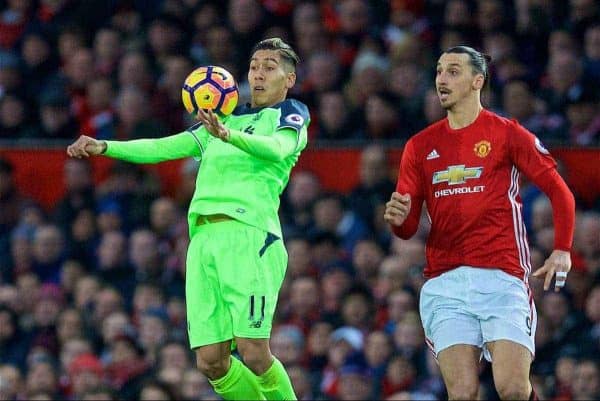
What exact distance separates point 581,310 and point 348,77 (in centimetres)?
375

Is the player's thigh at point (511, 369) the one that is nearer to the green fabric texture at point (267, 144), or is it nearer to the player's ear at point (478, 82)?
the player's ear at point (478, 82)

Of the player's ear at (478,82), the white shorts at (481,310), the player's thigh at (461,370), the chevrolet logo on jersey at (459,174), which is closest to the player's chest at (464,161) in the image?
the chevrolet logo on jersey at (459,174)

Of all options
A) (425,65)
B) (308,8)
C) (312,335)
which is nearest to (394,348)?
(312,335)

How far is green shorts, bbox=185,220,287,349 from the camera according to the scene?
8.51 m

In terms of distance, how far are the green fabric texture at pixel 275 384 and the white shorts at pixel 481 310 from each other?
92 cm

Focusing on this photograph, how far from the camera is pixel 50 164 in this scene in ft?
47.0

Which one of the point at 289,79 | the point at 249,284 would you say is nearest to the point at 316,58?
the point at 289,79

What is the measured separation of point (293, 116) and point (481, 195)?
1.17 meters

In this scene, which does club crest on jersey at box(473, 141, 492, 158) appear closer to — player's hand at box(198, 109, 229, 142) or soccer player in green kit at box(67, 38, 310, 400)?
soccer player in green kit at box(67, 38, 310, 400)

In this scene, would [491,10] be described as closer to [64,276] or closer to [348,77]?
[348,77]

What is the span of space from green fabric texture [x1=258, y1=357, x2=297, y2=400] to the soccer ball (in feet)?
4.82

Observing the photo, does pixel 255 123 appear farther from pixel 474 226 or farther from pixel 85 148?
pixel 474 226

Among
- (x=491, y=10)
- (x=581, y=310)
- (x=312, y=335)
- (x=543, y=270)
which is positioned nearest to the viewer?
(x=543, y=270)

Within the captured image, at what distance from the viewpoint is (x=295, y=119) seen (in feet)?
28.3
